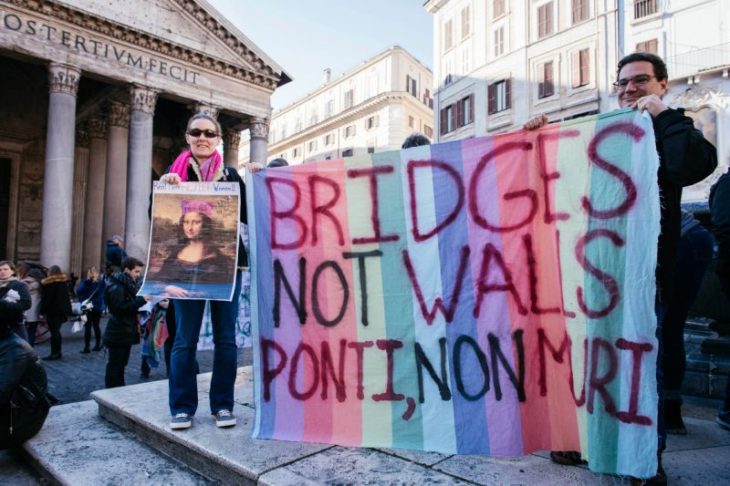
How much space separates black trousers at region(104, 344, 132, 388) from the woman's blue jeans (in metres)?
2.42

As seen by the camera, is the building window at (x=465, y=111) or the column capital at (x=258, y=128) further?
the building window at (x=465, y=111)

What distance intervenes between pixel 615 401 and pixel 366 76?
147 feet

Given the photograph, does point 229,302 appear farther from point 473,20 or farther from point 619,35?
point 473,20

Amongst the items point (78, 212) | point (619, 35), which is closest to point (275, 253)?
point (78, 212)

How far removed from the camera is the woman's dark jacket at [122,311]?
4660 millimetres

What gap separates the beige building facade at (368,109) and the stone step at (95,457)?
112 feet

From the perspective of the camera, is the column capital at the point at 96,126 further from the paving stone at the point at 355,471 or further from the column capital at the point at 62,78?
the paving stone at the point at 355,471

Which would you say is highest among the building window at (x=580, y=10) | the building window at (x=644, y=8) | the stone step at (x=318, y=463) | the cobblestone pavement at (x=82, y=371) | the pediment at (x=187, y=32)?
the building window at (x=580, y=10)

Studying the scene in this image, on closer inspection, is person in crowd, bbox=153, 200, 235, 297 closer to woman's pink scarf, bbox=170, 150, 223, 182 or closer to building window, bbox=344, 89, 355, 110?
woman's pink scarf, bbox=170, 150, 223, 182

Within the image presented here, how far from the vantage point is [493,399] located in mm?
2162

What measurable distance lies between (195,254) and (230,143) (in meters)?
21.1

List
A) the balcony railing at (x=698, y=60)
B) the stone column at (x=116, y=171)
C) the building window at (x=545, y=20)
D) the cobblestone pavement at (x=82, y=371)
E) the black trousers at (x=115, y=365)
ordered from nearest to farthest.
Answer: the black trousers at (x=115, y=365), the cobblestone pavement at (x=82, y=371), the stone column at (x=116, y=171), the balcony railing at (x=698, y=60), the building window at (x=545, y=20)

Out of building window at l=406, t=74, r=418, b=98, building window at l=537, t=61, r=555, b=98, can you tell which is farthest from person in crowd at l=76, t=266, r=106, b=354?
building window at l=406, t=74, r=418, b=98

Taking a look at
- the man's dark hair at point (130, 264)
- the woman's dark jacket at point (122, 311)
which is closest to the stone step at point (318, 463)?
the woman's dark jacket at point (122, 311)
